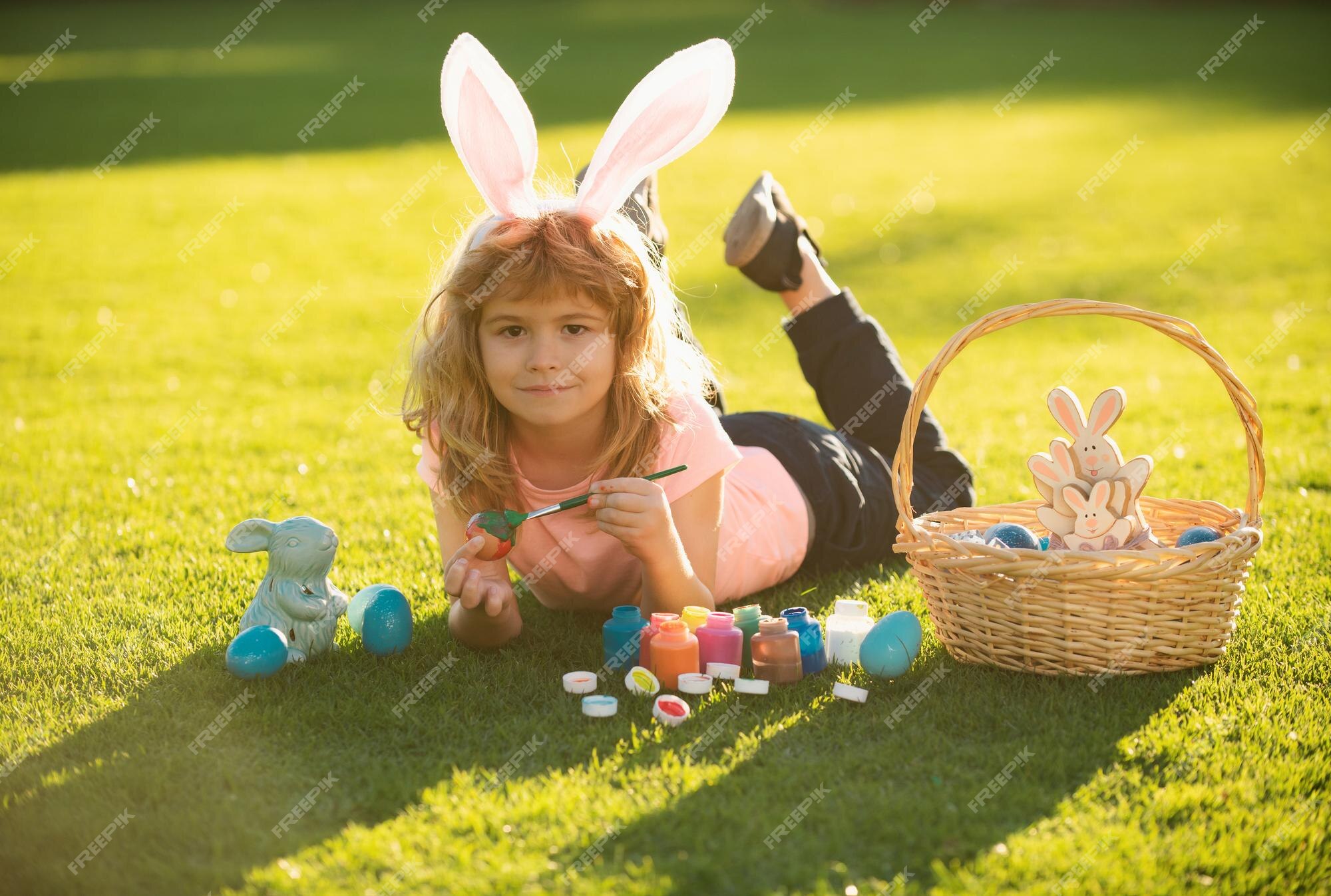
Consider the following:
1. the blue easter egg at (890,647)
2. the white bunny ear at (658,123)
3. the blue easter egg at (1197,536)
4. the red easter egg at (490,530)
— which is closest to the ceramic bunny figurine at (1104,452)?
the blue easter egg at (1197,536)

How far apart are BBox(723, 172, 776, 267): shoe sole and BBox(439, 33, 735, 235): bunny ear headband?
809 millimetres

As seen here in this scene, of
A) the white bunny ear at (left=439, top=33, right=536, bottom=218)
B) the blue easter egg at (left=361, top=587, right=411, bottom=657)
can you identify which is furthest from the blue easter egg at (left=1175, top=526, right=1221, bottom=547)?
the blue easter egg at (left=361, top=587, right=411, bottom=657)

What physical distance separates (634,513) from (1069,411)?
1091 mm

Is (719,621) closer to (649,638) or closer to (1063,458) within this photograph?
(649,638)

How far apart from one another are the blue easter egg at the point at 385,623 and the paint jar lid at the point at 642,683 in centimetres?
61

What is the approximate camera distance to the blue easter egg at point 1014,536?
9.39ft

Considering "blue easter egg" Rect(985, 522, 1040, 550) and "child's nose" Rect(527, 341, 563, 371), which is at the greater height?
"child's nose" Rect(527, 341, 563, 371)

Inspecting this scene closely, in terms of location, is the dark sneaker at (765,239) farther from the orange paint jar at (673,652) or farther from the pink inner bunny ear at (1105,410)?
the orange paint jar at (673,652)

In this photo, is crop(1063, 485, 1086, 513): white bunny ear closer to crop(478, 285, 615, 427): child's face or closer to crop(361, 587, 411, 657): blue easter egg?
crop(478, 285, 615, 427): child's face

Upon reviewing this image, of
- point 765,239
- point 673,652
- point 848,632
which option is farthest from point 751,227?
point 673,652

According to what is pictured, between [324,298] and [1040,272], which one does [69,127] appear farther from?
[1040,272]

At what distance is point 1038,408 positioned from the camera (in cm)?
529

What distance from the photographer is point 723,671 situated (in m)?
2.72

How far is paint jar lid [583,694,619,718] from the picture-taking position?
2553 millimetres
